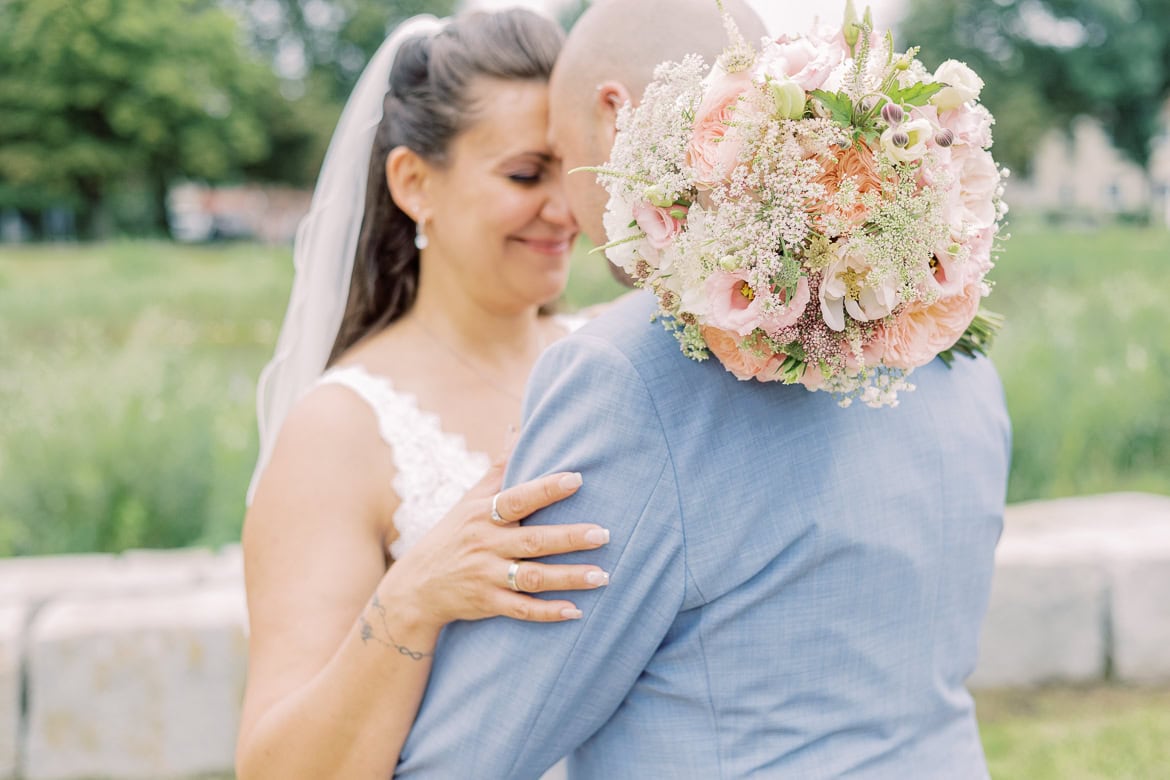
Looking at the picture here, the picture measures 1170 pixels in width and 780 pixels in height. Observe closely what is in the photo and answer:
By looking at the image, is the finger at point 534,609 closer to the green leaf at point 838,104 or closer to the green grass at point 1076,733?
the green leaf at point 838,104

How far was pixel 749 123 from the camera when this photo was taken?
3.86 ft

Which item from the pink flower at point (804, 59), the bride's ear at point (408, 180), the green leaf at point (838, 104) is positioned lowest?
the bride's ear at point (408, 180)

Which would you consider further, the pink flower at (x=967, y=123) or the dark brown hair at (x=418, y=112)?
the dark brown hair at (x=418, y=112)

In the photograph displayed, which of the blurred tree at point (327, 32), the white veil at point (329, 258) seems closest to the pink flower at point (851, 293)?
the white veil at point (329, 258)

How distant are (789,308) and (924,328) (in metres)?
0.21

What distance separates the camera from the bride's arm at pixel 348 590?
148 cm

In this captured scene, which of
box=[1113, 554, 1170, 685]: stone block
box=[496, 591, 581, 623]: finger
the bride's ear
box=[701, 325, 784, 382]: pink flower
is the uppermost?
box=[701, 325, 784, 382]: pink flower

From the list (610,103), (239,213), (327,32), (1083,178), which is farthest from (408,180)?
(239,213)

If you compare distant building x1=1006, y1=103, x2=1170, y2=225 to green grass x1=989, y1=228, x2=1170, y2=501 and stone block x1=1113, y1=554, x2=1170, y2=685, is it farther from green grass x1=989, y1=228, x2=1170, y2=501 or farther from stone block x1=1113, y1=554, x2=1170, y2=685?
stone block x1=1113, y1=554, x2=1170, y2=685

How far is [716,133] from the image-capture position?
4.00 feet

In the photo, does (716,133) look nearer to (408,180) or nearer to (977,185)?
(977,185)

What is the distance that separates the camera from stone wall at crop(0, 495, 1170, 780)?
12.0 feet

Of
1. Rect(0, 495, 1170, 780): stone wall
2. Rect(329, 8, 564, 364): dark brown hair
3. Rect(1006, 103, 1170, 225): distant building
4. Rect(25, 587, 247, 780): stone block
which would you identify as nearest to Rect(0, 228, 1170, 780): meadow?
Rect(0, 495, 1170, 780): stone wall

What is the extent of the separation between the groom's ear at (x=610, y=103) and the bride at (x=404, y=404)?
476 millimetres
